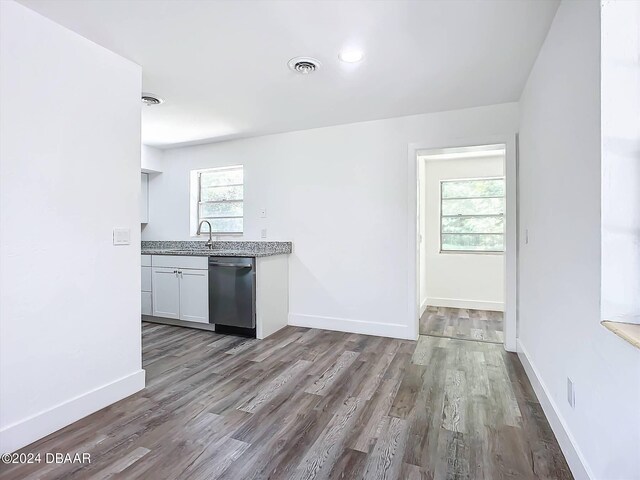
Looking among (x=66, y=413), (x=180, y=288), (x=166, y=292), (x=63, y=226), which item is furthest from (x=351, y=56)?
(x=166, y=292)

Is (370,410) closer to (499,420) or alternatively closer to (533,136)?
(499,420)

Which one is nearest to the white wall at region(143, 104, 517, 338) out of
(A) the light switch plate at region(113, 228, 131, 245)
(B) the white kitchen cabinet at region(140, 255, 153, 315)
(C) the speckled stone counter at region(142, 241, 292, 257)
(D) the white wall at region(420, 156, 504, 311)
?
(C) the speckled stone counter at region(142, 241, 292, 257)

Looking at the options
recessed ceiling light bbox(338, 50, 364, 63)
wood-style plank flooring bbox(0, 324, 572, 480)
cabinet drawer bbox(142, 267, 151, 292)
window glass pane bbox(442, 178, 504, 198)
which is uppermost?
recessed ceiling light bbox(338, 50, 364, 63)

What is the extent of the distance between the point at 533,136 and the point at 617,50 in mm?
1350

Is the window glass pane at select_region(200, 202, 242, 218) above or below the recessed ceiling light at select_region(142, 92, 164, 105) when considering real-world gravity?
below

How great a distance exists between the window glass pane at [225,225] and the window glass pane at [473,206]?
3.01 meters

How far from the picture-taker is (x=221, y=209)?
4.61 meters

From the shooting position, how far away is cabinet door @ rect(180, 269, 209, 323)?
12.4ft

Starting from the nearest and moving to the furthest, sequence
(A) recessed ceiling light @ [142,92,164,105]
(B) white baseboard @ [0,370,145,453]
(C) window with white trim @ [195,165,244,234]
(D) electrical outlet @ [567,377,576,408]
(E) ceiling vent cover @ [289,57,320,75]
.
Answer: (D) electrical outlet @ [567,377,576,408] → (B) white baseboard @ [0,370,145,453] → (E) ceiling vent cover @ [289,57,320,75] → (A) recessed ceiling light @ [142,92,164,105] → (C) window with white trim @ [195,165,244,234]

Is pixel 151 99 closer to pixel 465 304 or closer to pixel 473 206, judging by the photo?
pixel 473 206

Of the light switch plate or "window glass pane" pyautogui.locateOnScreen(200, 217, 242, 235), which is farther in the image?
"window glass pane" pyautogui.locateOnScreen(200, 217, 242, 235)

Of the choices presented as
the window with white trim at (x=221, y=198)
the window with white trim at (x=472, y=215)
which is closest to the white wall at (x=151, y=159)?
the window with white trim at (x=221, y=198)

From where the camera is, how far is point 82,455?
1689 mm

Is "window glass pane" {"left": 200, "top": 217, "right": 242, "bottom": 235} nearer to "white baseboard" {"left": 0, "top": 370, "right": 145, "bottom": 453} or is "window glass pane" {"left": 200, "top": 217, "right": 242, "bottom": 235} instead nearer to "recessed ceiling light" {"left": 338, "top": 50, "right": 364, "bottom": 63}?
"white baseboard" {"left": 0, "top": 370, "right": 145, "bottom": 453}
